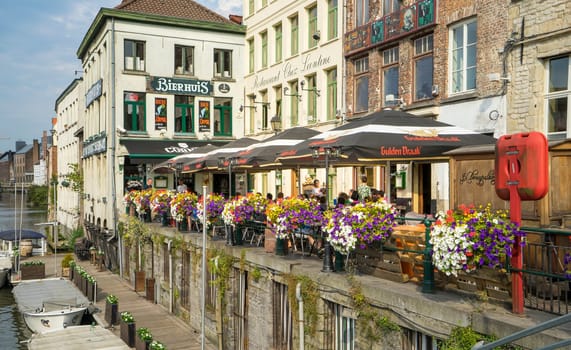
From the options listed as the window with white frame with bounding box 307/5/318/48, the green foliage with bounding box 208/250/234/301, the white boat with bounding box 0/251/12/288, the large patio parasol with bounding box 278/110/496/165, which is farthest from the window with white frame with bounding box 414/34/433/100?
the white boat with bounding box 0/251/12/288

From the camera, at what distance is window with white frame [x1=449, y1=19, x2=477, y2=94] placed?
16.6 metres

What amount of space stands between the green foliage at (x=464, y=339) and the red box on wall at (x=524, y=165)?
1.60m

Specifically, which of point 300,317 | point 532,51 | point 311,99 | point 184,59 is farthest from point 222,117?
point 300,317

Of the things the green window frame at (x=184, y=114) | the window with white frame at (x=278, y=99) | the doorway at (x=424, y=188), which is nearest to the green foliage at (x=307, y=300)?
the doorway at (x=424, y=188)

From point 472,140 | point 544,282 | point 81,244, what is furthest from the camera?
point 81,244

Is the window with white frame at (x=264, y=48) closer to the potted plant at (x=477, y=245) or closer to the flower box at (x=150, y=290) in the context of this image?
the flower box at (x=150, y=290)

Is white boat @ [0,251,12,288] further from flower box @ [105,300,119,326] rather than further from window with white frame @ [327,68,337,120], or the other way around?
window with white frame @ [327,68,337,120]

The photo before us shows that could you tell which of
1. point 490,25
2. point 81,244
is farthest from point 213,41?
point 490,25

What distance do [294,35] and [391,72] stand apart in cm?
840

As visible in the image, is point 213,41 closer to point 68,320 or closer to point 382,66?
Result: point 382,66

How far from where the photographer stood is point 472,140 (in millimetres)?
11562

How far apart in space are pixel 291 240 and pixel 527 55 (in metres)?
7.46

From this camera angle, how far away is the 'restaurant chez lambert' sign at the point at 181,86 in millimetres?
32219

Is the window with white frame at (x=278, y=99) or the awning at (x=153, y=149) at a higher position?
the window with white frame at (x=278, y=99)
